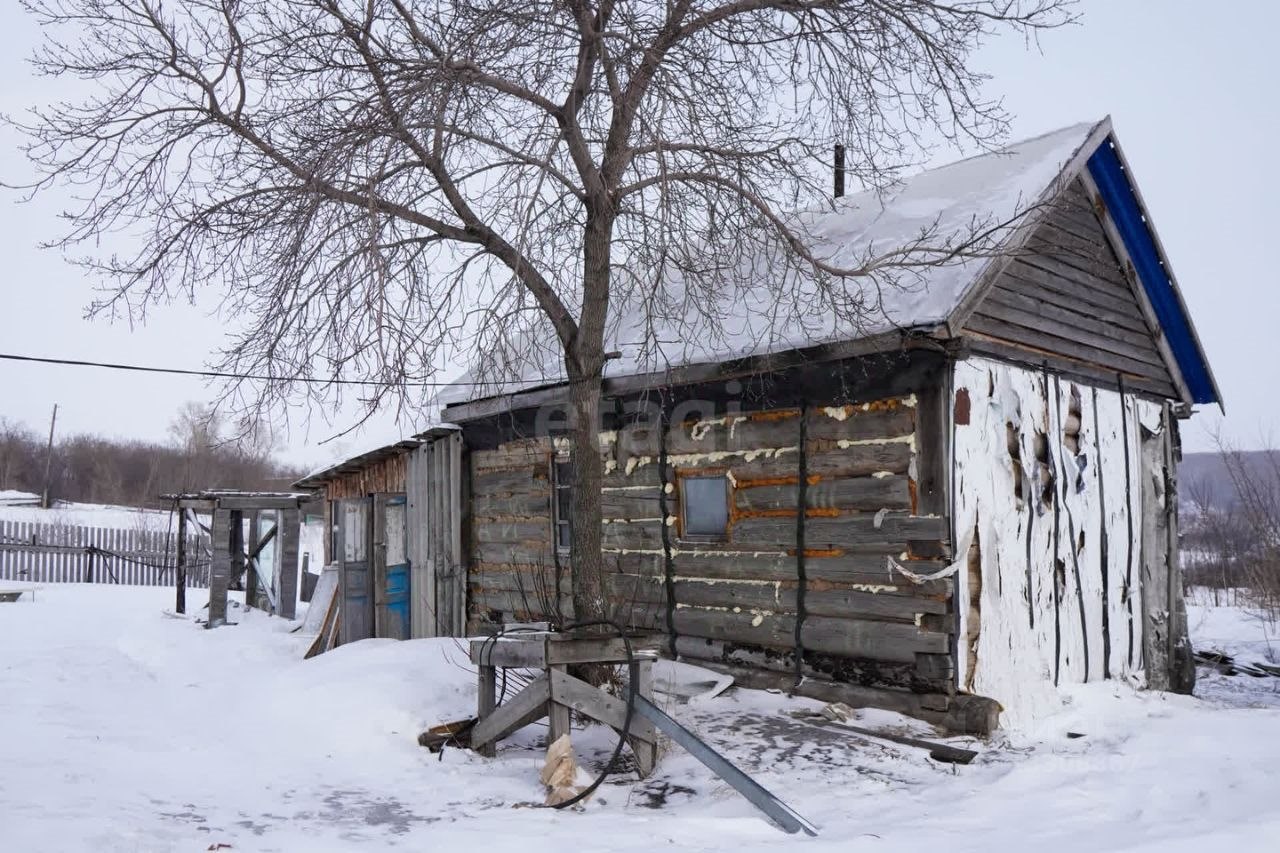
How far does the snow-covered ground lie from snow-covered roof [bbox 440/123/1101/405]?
273 cm

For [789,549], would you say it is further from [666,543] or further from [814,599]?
[666,543]

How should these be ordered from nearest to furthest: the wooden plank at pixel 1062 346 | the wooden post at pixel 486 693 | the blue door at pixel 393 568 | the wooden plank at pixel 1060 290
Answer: the wooden post at pixel 486 693
the wooden plank at pixel 1062 346
the wooden plank at pixel 1060 290
the blue door at pixel 393 568

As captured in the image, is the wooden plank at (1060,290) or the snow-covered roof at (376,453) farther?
the snow-covered roof at (376,453)

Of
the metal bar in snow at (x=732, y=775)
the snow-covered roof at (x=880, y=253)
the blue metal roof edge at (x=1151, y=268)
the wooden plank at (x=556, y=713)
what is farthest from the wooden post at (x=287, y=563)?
the blue metal roof edge at (x=1151, y=268)

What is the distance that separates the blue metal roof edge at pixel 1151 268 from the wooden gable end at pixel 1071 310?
0.97 ft

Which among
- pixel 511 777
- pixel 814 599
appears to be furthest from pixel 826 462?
pixel 511 777

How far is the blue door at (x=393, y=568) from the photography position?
1245 centimetres

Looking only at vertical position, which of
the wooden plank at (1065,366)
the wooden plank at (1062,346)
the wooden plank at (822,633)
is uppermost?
the wooden plank at (1062,346)

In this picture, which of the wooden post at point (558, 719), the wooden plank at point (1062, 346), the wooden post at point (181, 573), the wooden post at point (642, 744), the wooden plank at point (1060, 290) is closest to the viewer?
the wooden post at point (642, 744)

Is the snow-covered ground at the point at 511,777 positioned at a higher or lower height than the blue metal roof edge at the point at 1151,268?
lower

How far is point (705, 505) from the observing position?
9406 mm

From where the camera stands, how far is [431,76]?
255 inches

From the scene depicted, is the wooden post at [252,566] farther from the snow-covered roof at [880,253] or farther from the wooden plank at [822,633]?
the wooden plank at [822,633]

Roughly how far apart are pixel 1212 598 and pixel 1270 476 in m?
3.44
